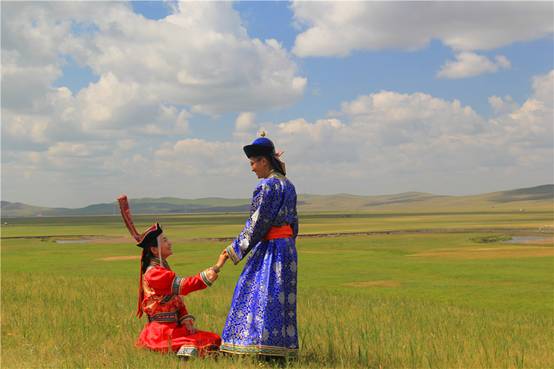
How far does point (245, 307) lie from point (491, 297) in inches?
478

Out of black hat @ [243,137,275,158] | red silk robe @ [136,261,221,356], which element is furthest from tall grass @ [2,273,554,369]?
black hat @ [243,137,275,158]

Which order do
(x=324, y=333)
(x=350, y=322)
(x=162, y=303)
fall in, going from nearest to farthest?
(x=162, y=303), (x=324, y=333), (x=350, y=322)

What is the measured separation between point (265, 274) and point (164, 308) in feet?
4.26

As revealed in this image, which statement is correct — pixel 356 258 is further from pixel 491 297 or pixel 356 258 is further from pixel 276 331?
pixel 276 331

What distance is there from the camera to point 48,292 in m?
13.9

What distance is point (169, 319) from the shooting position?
21.8 feet

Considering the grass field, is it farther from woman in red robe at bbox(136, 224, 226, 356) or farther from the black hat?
the black hat

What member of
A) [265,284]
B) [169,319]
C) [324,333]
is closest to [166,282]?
[169,319]

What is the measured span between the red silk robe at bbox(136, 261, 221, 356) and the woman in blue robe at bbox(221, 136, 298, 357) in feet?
1.15

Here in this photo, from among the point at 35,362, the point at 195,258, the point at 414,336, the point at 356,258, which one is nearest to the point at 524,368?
the point at 414,336

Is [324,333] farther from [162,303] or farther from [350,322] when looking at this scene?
[162,303]

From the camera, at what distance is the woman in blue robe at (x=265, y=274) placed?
20.2 feet

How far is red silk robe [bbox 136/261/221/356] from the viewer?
6.37 m

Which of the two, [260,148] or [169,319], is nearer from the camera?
[260,148]
